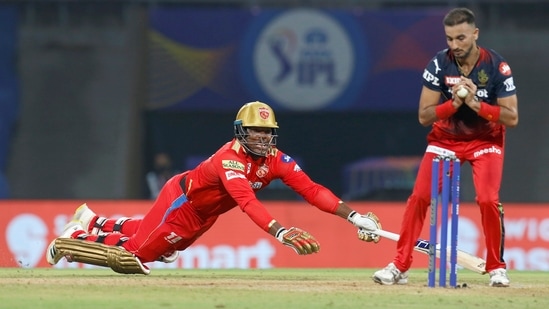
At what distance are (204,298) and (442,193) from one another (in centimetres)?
178

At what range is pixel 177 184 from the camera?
1088 cm

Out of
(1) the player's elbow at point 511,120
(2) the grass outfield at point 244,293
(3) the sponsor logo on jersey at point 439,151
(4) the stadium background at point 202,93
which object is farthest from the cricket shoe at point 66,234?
(4) the stadium background at point 202,93

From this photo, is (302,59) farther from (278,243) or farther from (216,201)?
(216,201)

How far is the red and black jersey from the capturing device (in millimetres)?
9625

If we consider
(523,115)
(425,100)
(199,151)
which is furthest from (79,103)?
(425,100)

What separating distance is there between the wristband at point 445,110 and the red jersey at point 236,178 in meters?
1.19

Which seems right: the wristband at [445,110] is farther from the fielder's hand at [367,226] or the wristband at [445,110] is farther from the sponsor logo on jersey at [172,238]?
the sponsor logo on jersey at [172,238]

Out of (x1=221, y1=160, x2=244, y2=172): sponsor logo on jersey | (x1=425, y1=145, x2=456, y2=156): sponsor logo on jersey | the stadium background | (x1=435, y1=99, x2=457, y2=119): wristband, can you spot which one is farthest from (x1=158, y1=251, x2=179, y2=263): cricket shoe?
the stadium background

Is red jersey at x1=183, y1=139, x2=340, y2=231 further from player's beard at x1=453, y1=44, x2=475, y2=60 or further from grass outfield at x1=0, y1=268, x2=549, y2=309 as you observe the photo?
player's beard at x1=453, y1=44, x2=475, y2=60

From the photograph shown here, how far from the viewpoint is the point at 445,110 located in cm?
945

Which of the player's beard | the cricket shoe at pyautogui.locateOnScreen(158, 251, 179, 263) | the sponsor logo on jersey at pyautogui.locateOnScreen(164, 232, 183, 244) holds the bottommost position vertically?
the cricket shoe at pyautogui.locateOnScreen(158, 251, 179, 263)

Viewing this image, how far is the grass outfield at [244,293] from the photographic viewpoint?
27.7ft

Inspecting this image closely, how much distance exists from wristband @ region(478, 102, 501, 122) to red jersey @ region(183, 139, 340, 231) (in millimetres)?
1399

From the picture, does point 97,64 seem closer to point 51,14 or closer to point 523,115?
point 51,14
